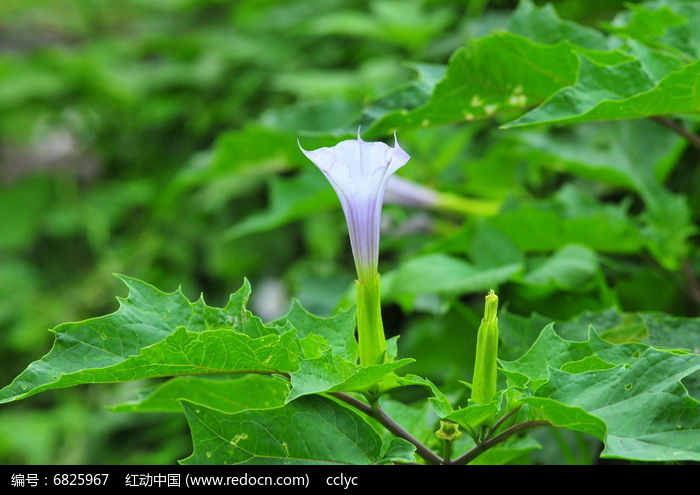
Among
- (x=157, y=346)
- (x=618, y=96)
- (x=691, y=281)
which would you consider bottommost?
(x=691, y=281)

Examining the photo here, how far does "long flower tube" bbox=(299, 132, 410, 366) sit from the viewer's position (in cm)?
58

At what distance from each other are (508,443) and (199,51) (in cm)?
186

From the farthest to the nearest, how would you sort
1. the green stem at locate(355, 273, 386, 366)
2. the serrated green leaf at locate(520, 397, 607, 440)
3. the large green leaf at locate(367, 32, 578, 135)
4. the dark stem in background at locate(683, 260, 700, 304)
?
the dark stem in background at locate(683, 260, 700, 304)
the large green leaf at locate(367, 32, 578, 135)
the green stem at locate(355, 273, 386, 366)
the serrated green leaf at locate(520, 397, 607, 440)

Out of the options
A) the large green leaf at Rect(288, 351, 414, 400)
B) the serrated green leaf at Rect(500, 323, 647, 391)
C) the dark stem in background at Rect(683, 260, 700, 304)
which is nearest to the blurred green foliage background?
the dark stem in background at Rect(683, 260, 700, 304)

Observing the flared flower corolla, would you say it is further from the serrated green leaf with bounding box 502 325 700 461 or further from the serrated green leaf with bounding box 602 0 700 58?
the serrated green leaf with bounding box 602 0 700 58

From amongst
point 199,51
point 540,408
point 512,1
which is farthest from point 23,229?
point 540,408

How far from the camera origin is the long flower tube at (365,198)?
581 millimetres

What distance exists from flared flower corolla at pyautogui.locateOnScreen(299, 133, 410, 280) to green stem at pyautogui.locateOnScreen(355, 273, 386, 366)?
0.04m

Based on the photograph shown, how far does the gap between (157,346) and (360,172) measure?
0.63 ft

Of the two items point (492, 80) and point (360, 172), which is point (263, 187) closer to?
point (492, 80)

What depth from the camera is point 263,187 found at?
207 cm

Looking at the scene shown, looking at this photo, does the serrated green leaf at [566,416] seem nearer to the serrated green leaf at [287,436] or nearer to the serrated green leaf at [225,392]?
the serrated green leaf at [287,436]

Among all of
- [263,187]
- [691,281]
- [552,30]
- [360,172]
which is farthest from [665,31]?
[263,187]
